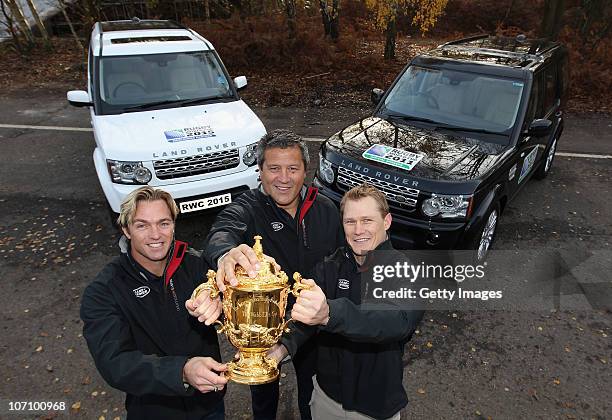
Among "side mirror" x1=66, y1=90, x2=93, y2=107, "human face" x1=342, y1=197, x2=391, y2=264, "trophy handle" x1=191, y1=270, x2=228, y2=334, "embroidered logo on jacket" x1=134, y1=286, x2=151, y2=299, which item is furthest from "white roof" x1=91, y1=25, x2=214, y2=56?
"trophy handle" x1=191, y1=270, x2=228, y2=334

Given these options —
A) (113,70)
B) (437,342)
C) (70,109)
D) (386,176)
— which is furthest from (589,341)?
(70,109)

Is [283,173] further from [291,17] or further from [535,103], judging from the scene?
[291,17]

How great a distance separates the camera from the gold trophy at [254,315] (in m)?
1.85

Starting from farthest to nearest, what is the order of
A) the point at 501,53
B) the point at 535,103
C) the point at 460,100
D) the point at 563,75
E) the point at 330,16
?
1. the point at 330,16
2. the point at 563,75
3. the point at 501,53
4. the point at 535,103
5. the point at 460,100

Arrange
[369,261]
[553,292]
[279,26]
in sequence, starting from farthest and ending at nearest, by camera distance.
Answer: [279,26] → [553,292] → [369,261]

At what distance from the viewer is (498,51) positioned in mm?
6102

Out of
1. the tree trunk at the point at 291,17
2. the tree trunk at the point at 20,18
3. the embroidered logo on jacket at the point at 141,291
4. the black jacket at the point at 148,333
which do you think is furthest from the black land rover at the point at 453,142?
the tree trunk at the point at 20,18

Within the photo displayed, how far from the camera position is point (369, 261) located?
2.29m

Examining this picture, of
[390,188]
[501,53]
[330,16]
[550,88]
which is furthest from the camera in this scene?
[330,16]

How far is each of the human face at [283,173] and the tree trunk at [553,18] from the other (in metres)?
13.2

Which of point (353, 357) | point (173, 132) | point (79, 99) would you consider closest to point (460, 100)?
point (173, 132)

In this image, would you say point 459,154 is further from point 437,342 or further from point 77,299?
point 77,299

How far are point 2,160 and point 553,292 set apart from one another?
→ 9176mm

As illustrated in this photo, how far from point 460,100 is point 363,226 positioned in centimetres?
381
